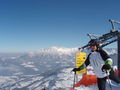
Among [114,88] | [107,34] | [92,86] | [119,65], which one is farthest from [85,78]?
[107,34]

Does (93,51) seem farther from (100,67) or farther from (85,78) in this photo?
(85,78)

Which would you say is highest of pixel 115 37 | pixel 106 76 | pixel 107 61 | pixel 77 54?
pixel 115 37

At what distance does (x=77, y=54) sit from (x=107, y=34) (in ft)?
25.4

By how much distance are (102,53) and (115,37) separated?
1509cm

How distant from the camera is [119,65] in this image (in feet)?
61.3

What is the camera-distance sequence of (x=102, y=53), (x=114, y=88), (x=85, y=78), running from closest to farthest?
(x=102, y=53) < (x=114, y=88) < (x=85, y=78)

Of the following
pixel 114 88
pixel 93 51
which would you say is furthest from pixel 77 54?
pixel 93 51

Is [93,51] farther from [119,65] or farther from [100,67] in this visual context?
[119,65]

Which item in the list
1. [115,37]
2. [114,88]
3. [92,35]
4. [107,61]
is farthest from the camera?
[92,35]

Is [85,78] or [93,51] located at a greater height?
[93,51]

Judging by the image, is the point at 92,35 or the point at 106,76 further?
the point at 92,35

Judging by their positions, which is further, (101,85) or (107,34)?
(107,34)

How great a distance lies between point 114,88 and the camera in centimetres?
1145

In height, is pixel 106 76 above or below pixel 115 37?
below
